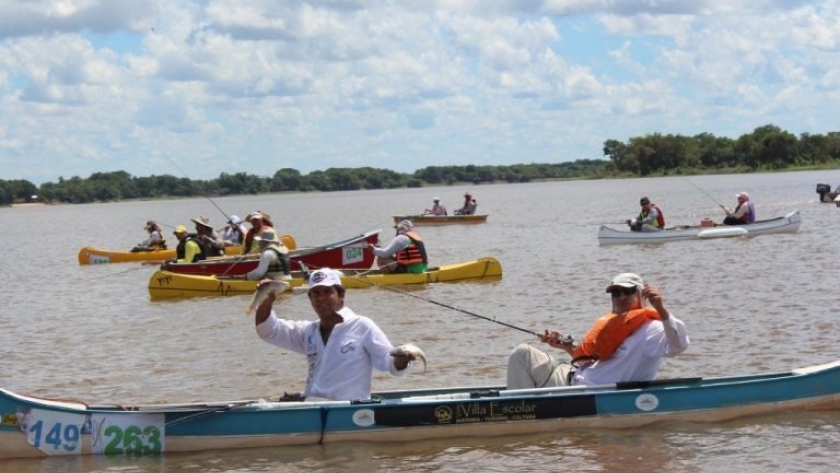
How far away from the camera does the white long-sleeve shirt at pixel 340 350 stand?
→ 932 cm

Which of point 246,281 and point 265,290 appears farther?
point 246,281

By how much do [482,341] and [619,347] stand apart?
22.5ft

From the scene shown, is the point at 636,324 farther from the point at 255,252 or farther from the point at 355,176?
the point at 355,176

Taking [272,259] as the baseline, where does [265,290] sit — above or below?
above

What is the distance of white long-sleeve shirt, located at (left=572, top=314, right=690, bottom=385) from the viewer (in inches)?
379

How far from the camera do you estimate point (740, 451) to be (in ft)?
33.3

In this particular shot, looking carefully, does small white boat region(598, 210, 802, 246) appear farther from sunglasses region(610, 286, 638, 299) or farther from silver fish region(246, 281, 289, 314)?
silver fish region(246, 281, 289, 314)

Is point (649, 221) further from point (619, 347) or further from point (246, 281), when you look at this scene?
point (619, 347)

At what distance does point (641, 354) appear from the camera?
1013cm

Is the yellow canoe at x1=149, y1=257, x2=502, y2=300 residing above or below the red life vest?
below

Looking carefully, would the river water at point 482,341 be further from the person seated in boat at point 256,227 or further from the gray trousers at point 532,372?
the person seated in boat at point 256,227

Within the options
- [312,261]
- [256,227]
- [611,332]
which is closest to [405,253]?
[256,227]

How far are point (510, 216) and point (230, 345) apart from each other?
145ft

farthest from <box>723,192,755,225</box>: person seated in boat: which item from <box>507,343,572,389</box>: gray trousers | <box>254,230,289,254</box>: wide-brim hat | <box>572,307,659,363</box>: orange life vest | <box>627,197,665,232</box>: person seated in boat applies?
<box>572,307,659,363</box>: orange life vest
